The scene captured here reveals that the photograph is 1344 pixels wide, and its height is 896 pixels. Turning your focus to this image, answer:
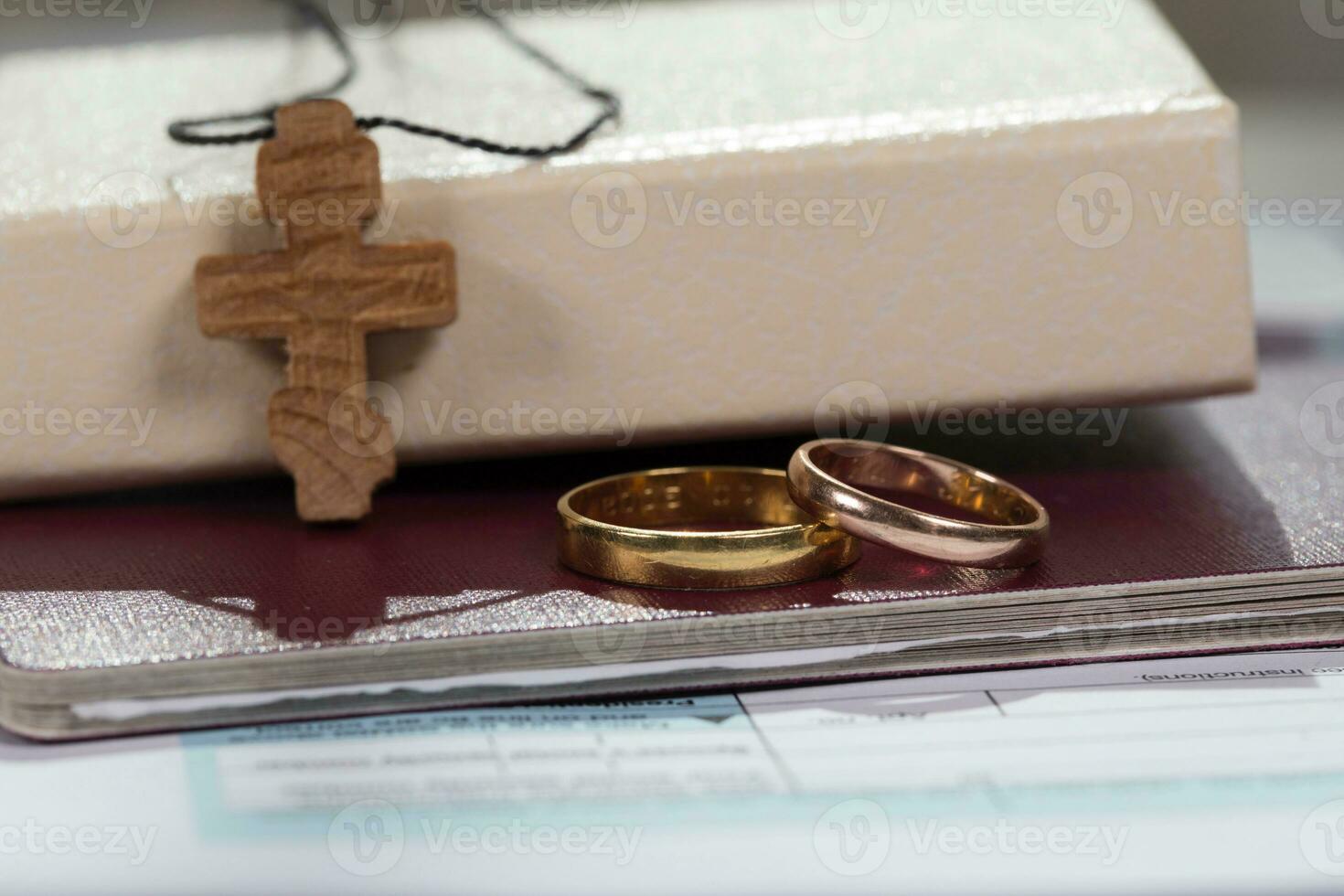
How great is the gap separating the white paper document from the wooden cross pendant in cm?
22

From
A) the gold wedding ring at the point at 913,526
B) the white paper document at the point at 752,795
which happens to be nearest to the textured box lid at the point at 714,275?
the gold wedding ring at the point at 913,526

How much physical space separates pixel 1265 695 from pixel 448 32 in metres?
0.83

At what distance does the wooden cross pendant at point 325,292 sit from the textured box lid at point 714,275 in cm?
4

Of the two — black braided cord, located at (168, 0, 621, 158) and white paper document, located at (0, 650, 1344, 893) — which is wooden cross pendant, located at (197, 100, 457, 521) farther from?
white paper document, located at (0, 650, 1344, 893)

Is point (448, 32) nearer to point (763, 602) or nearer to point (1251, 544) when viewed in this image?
point (763, 602)

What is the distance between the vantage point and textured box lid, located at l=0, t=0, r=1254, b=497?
0.86 m

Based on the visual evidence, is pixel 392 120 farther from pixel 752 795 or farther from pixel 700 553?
pixel 752 795

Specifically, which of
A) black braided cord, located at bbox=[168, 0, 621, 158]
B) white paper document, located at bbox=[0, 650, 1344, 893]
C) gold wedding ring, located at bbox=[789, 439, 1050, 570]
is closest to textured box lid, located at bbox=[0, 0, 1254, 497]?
black braided cord, located at bbox=[168, 0, 621, 158]

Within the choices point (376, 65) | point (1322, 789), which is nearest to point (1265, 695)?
point (1322, 789)

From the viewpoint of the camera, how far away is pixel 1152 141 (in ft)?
2.85

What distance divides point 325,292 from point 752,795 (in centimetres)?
41

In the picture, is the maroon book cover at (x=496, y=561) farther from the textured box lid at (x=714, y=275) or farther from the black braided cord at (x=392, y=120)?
the black braided cord at (x=392, y=120)

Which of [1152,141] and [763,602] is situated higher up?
[1152,141]

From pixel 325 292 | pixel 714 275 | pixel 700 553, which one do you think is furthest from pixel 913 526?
pixel 325 292
